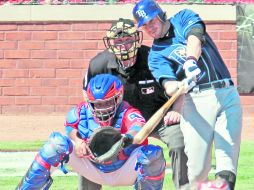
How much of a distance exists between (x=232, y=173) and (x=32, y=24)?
8.74 metres

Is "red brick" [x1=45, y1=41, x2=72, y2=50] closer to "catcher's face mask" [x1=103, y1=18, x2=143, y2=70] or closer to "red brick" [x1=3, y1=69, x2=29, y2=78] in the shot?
"red brick" [x1=3, y1=69, x2=29, y2=78]

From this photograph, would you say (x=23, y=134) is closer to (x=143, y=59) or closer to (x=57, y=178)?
(x=57, y=178)

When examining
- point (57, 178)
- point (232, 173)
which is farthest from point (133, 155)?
point (57, 178)

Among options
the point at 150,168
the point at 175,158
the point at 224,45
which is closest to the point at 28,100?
the point at 224,45

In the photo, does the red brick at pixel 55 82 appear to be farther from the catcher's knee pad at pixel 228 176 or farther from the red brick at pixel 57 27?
the catcher's knee pad at pixel 228 176

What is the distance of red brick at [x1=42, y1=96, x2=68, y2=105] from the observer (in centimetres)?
1428

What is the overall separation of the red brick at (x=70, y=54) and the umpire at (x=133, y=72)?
21.9ft

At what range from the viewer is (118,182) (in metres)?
6.57

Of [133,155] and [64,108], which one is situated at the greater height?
[133,155]

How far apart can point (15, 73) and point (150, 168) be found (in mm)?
8610

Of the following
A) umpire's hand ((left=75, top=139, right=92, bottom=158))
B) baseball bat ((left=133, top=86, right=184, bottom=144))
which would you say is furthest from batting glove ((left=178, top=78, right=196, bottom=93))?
umpire's hand ((left=75, top=139, right=92, bottom=158))

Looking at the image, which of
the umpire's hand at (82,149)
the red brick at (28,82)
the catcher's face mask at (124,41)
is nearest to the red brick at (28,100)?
the red brick at (28,82)

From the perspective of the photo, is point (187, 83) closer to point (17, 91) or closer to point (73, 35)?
point (73, 35)

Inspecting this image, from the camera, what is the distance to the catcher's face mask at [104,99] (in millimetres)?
6340
